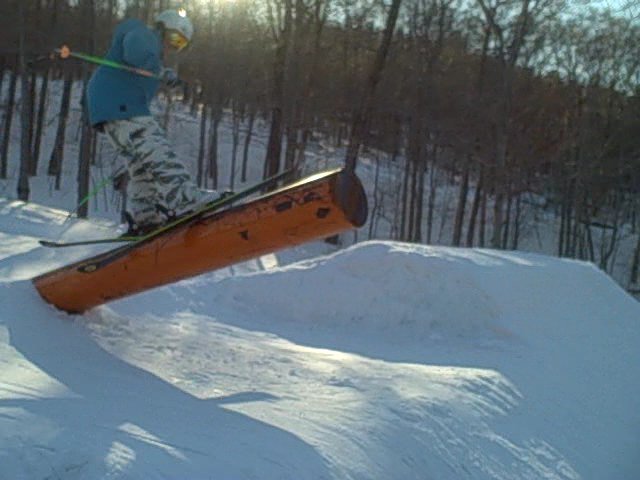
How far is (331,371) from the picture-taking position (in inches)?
237

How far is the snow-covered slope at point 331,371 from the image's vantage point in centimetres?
387

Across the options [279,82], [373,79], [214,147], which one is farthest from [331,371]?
[214,147]

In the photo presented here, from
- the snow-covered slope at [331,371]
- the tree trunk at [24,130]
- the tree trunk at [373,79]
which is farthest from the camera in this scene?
the tree trunk at [24,130]

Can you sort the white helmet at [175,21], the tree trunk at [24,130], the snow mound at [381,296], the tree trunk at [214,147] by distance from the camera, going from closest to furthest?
1. the white helmet at [175,21]
2. the snow mound at [381,296]
3. the tree trunk at [24,130]
4. the tree trunk at [214,147]

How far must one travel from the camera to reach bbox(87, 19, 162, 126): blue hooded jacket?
605cm

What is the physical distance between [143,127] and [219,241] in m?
1.20

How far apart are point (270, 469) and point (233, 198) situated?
2.38 m

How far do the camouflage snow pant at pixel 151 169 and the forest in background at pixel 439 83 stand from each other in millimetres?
18533

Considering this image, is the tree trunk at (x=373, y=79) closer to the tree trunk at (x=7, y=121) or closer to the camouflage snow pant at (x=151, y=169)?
the camouflage snow pant at (x=151, y=169)

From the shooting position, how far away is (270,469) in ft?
12.3

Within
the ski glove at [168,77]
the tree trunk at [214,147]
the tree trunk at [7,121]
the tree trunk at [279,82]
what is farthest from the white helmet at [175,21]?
the tree trunk at [214,147]

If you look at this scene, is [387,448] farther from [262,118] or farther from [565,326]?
[262,118]

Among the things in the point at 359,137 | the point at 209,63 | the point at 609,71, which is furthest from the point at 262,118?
the point at 359,137

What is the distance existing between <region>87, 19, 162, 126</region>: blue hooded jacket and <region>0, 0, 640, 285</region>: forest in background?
1857 cm
